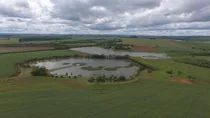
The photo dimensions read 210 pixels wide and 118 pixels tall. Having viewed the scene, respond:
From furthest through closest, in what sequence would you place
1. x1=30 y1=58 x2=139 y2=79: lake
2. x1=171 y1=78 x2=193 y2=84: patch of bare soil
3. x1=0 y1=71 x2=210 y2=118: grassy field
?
x1=30 y1=58 x2=139 y2=79: lake < x1=171 y1=78 x2=193 y2=84: patch of bare soil < x1=0 y1=71 x2=210 y2=118: grassy field

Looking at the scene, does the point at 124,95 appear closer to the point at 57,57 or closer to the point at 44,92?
the point at 44,92

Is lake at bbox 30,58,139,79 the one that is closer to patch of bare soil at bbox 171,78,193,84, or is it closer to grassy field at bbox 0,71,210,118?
grassy field at bbox 0,71,210,118

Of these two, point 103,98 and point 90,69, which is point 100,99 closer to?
point 103,98

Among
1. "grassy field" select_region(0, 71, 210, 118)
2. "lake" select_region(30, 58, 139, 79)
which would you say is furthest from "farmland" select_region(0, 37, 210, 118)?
"lake" select_region(30, 58, 139, 79)

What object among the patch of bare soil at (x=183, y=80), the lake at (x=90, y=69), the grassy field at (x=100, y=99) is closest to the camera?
the grassy field at (x=100, y=99)

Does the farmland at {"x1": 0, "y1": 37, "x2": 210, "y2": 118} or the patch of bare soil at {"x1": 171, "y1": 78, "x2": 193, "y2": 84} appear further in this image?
the patch of bare soil at {"x1": 171, "y1": 78, "x2": 193, "y2": 84}

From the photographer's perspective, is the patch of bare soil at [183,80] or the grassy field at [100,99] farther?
the patch of bare soil at [183,80]

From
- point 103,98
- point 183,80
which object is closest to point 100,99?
point 103,98

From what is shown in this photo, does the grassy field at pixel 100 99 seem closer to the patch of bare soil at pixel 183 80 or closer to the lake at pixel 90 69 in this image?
the patch of bare soil at pixel 183 80

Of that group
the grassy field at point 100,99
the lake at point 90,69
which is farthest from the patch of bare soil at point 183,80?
the lake at point 90,69

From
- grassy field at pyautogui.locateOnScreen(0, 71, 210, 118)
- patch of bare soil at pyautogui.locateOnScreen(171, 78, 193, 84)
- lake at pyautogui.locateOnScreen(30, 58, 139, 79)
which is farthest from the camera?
lake at pyautogui.locateOnScreen(30, 58, 139, 79)

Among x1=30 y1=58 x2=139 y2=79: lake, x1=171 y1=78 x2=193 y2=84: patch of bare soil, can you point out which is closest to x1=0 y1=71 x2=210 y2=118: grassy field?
x1=171 y1=78 x2=193 y2=84: patch of bare soil
